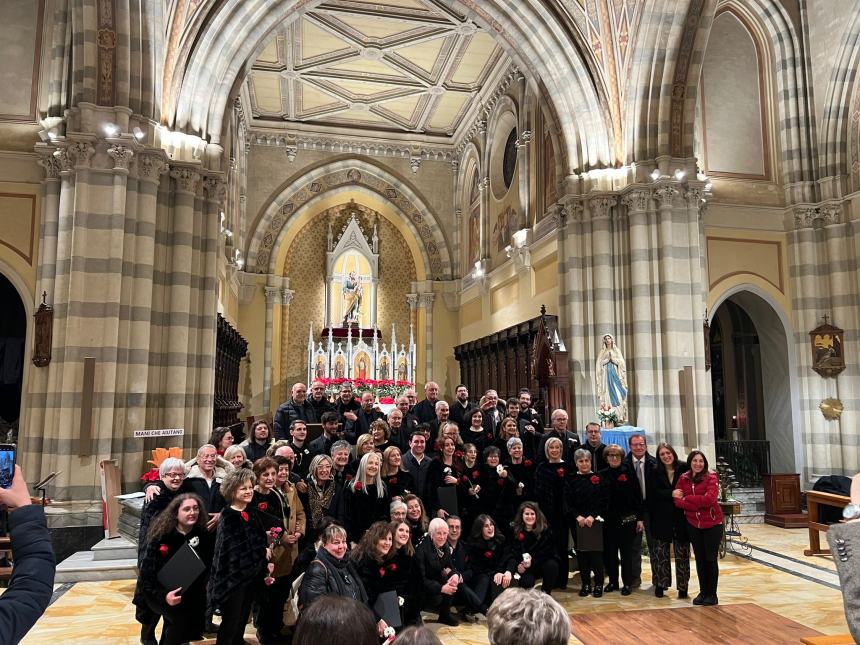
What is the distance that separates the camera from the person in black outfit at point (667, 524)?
20.5 ft

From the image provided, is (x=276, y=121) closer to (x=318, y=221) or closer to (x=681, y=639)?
(x=318, y=221)

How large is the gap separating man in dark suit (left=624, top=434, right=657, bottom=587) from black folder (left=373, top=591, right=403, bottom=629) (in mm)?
2838

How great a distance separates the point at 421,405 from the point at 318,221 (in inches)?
551

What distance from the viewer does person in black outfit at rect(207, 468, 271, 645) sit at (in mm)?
4188

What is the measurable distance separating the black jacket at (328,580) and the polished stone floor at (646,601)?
1184mm

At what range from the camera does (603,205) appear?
11570mm

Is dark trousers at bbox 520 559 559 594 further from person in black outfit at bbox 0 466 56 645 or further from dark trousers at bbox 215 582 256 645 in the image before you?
person in black outfit at bbox 0 466 56 645

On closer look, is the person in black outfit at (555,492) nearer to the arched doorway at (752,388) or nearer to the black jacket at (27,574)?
the black jacket at (27,574)

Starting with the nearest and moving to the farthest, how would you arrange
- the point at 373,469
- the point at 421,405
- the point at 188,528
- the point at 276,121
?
the point at 188,528
the point at 373,469
the point at 421,405
the point at 276,121

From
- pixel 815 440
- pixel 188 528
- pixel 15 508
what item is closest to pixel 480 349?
pixel 815 440

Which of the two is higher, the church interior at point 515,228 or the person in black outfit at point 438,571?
the church interior at point 515,228

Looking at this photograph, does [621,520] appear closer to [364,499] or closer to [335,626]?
[364,499]

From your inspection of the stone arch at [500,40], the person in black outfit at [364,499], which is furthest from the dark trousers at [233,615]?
the stone arch at [500,40]

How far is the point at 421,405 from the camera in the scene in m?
8.41
